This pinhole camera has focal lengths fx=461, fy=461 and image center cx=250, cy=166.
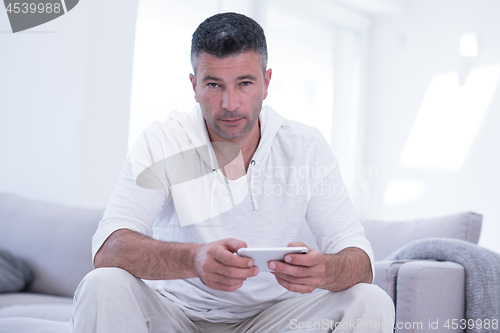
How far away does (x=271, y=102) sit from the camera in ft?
13.5

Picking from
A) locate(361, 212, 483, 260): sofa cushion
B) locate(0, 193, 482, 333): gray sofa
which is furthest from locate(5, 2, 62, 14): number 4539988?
locate(361, 212, 483, 260): sofa cushion

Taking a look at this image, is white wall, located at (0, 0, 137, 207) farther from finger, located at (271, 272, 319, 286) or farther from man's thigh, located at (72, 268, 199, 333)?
finger, located at (271, 272, 319, 286)

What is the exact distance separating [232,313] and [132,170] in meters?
0.50

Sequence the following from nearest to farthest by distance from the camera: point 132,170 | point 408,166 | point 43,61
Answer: point 132,170, point 43,61, point 408,166

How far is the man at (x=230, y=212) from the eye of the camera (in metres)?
1.10

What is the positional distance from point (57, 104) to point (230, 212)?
1848mm

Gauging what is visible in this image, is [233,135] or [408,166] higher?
[233,135]

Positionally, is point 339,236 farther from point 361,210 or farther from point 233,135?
point 361,210

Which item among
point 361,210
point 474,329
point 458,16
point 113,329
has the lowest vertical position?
point 361,210

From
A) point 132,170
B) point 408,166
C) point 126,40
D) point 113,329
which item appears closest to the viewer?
point 113,329

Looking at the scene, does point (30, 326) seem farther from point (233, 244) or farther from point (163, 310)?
point (233, 244)

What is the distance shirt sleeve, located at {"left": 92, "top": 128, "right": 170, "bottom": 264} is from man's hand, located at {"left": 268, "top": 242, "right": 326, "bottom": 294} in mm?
403

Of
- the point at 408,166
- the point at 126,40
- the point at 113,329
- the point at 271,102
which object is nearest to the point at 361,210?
the point at 408,166

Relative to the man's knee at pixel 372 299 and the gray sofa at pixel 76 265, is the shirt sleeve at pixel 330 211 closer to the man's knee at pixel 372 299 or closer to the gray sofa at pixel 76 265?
the man's knee at pixel 372 299
